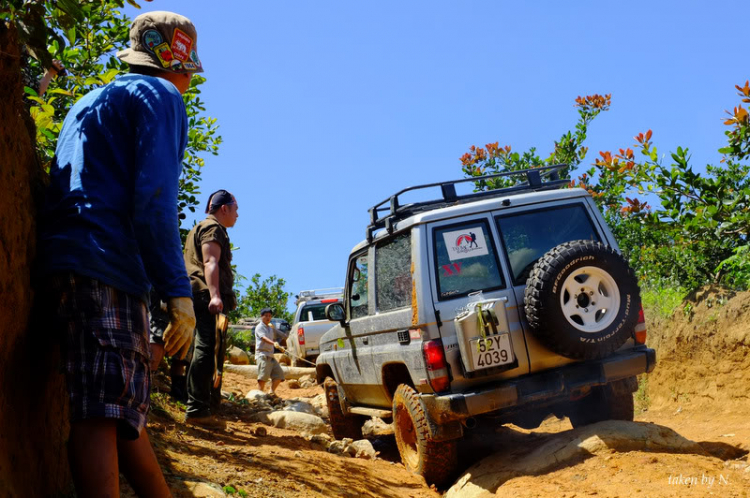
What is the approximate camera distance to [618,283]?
514 centimetres

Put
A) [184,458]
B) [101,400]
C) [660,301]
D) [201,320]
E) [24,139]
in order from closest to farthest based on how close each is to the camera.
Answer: [101,400] → [24,139] → [184,458] → [201,320] → [660,301]

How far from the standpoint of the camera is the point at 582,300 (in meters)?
5.12

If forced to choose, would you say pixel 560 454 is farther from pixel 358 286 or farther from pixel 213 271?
pixel 213 271

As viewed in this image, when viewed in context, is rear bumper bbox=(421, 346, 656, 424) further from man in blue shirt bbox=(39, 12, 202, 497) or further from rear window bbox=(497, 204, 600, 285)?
man in blue shirt bbox=(39, 12, 202, 497)

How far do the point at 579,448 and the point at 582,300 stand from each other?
3.36ft

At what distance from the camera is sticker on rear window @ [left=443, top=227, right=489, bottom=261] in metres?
5.36

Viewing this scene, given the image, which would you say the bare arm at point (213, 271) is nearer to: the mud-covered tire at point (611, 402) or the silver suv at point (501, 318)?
the silver suv at point (501, 318)

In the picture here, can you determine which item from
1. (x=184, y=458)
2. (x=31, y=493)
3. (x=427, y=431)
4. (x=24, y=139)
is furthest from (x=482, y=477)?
(x=24, y=139)

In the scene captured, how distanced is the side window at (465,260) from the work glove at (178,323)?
2.92 m

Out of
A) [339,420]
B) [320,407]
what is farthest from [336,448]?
[320,407]

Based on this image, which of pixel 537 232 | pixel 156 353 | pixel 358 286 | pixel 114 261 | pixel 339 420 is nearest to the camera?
pixel 114 261

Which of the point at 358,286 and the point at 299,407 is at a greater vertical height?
the point at 358,286

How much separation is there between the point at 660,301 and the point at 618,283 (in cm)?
423

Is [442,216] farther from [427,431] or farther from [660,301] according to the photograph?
[660,301]
